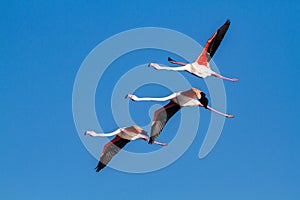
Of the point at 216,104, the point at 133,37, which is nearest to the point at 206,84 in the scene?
the point at 216,104

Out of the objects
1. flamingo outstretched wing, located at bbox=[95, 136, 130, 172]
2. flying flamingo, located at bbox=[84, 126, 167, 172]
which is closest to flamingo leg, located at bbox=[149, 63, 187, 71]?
flying flamingo, located at bbox=[84, 126, 167, 172]

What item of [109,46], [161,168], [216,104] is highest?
[109,46]

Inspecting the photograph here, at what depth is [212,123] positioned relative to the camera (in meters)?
40.5

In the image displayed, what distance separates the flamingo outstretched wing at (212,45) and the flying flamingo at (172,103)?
4.23ft

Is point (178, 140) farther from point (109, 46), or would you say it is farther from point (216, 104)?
point (109, 46)

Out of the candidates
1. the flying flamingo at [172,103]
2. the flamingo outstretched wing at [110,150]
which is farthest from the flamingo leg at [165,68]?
the flamingo outstretched wing at [110,150]

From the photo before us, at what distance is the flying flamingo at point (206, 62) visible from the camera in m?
37.5

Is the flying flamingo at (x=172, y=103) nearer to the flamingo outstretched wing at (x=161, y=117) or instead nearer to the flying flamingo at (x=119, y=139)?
the flamingo outstretched wing at (x=161, y=117)

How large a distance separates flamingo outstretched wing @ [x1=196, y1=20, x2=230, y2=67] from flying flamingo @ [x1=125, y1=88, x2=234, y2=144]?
4.23ft

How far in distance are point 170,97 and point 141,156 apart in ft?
13.0

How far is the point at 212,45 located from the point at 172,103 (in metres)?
2.96

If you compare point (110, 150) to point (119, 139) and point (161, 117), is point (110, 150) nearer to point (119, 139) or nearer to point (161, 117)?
point (119, 139)

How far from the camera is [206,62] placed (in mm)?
38438

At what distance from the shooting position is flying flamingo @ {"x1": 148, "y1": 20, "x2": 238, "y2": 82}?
3747 cm
